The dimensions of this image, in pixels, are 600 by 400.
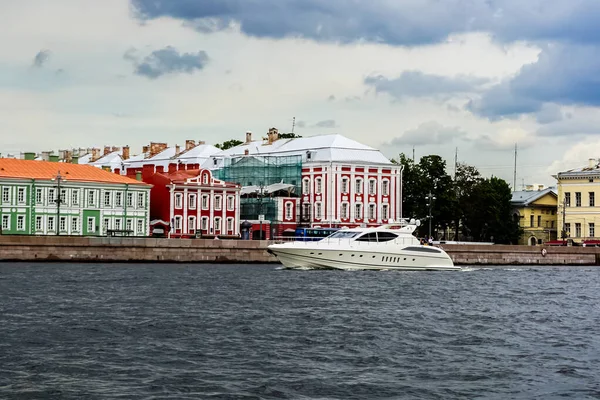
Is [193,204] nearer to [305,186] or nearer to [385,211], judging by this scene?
[305,186]

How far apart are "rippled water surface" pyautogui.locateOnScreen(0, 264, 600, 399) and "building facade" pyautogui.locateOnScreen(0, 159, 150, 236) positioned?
35251 mm

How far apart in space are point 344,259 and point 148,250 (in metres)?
16.9

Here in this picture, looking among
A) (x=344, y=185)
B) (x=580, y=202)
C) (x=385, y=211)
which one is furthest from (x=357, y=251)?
(x=580, y=202)

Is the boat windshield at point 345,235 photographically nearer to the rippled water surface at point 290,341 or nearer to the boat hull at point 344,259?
the boat hull at point 344,259

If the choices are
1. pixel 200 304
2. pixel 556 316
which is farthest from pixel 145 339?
pixel 556 316

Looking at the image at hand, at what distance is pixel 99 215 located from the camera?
3524 inches

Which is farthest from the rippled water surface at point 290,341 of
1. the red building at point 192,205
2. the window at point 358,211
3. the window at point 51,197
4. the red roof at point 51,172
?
the window at point 358,211

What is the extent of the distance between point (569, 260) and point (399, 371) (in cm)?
7228

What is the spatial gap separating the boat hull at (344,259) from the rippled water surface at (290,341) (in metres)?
10.2

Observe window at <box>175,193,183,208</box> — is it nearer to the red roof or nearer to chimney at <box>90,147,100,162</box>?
the red roof

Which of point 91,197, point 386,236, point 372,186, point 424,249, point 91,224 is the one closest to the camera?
point 386,236

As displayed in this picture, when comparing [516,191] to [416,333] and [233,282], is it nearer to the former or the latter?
[233,282]

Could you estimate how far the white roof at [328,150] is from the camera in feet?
343

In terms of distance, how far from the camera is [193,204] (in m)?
95.4
